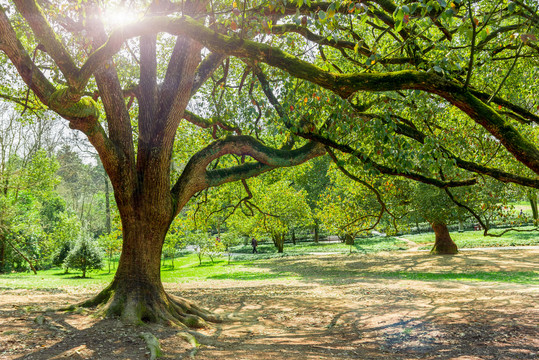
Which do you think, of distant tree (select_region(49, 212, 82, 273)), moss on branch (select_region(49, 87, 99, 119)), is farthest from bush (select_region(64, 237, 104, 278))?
moss on branch (select_region(49, 87, 99, 119))

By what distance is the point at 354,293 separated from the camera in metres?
10.8

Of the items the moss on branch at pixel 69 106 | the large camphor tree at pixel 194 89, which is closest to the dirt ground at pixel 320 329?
the large camphor tree at pixel 194 89

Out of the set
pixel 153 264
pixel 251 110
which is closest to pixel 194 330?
pixel 153 264

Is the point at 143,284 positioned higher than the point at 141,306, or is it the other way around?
the point at 143,284

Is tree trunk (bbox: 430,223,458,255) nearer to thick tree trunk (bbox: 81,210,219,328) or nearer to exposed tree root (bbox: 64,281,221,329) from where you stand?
exposed tree root (bbox: 64,281,221,329)

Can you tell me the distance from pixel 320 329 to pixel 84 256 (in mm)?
17680

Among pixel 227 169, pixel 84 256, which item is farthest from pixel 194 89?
pixel 84 256

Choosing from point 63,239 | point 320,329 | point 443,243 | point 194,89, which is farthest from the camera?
point 63,239

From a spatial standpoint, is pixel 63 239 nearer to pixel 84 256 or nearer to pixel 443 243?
pixel 84 256

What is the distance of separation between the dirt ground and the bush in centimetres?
1169

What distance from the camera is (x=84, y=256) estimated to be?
20.1 metres

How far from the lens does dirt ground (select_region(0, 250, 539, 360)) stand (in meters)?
4.85

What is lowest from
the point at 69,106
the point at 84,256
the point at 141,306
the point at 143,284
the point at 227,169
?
the point at 141,306

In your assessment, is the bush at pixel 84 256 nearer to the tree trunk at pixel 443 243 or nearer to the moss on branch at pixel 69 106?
the moss on branch at pixel 69 106
